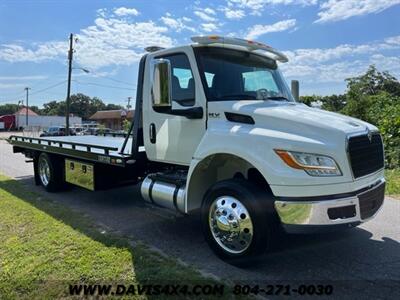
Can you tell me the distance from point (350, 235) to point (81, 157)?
468 cm

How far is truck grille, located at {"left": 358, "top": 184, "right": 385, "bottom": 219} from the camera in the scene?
4.00 meters

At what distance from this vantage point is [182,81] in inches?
205

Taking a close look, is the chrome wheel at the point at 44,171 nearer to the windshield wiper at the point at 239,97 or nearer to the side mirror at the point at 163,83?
the side mirror at the point at 163,83

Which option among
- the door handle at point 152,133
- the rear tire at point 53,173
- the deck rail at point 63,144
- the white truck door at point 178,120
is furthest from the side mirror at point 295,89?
the rear tire at point 53,173

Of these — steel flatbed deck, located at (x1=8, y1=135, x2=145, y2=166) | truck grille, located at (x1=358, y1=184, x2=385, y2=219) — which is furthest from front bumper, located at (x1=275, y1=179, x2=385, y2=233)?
steel flatbed deck, located at (x1=8, y1=135, x2=145, y2=166)

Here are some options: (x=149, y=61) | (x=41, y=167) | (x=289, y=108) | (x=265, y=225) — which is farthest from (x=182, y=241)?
(x=41, y=167)

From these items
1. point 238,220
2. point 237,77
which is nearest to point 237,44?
point 237,77

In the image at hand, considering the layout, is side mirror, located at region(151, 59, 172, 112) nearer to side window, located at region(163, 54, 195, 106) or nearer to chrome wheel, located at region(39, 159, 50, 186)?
side window, located at region(163, 54, 195, 106)

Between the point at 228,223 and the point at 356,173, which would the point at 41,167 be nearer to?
the point at 228,223

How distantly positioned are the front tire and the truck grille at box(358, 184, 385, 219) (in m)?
0.90

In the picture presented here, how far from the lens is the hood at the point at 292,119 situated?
4.00m

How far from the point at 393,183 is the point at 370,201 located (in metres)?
5.51

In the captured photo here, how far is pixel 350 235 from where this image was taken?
17.7 ft

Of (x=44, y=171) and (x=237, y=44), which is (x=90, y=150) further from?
(x=237, y=44)
